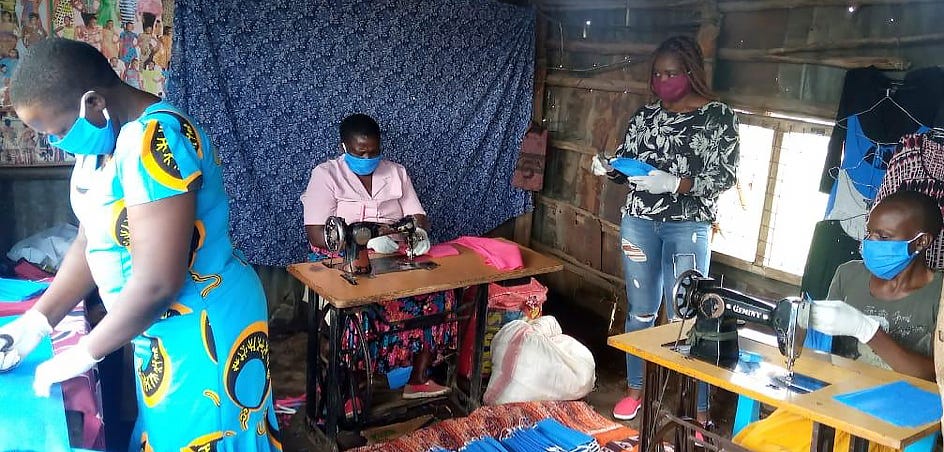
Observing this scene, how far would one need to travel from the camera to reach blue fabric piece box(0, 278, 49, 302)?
2.18 meters

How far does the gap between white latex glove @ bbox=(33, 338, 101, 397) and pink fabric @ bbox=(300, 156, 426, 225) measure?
6.66 feet

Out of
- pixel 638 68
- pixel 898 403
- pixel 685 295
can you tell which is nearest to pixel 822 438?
pixel 898 403

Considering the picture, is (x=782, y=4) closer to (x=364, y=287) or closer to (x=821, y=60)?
(x=821, y=60)

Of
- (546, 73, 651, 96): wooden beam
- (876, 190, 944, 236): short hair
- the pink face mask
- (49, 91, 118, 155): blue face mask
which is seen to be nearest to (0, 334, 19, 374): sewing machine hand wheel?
(49, 91, 118, 155): blue face mask

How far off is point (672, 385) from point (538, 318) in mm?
717

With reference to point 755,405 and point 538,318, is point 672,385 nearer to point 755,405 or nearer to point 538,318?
point 538,318

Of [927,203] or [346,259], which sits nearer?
[927,203]

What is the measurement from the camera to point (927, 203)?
2246 mm

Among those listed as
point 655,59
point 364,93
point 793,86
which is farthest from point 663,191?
point 364,93

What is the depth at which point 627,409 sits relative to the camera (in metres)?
3.46

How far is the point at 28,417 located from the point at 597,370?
120 inches

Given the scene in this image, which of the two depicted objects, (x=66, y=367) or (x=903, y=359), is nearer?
(x=66, y=367)

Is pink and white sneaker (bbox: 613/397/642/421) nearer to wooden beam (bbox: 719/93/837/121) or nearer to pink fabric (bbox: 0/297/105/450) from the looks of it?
wooden beam (bbox: 719/93/837/121)

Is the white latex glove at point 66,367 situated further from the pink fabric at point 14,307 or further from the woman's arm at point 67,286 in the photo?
the pink fabric at point 14,307
